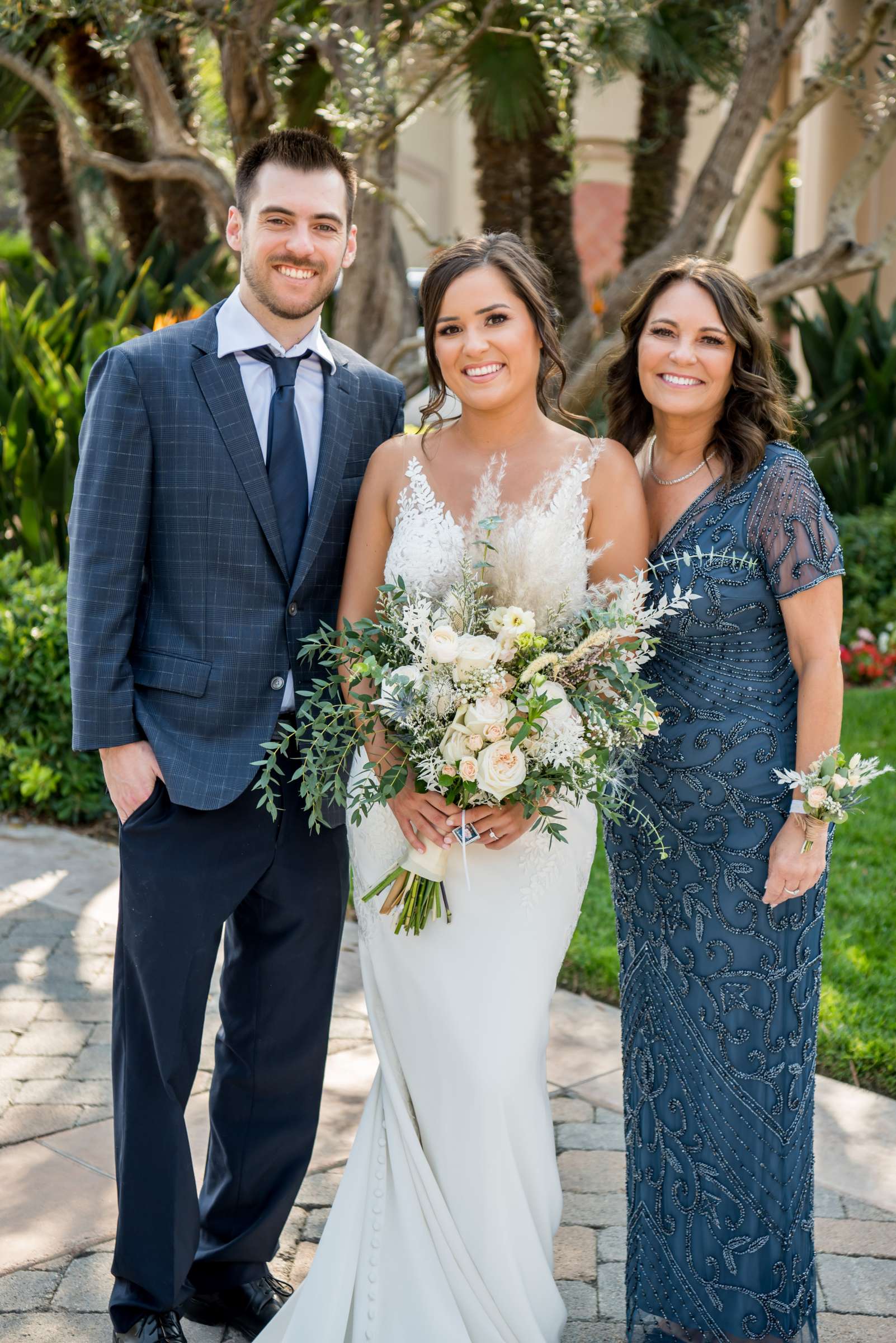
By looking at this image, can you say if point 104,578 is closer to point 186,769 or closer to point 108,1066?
point 186,769

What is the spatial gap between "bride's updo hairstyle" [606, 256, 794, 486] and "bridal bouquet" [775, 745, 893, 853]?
593 millimetres

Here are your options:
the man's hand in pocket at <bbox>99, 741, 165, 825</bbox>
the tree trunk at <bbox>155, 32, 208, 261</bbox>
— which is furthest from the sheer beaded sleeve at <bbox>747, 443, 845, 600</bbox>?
the tree trunk at <bbox>155, 32, 208, 261</bbox>

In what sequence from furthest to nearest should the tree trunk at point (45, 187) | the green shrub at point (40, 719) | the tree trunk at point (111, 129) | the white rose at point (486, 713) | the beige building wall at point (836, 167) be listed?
the tree trunk at point (45, 187) < the beige building wall at point (836, 167) < the tree trunk at point (111, 129) < the green shrub at point (40, 719) < the white rose at point (486, 713)

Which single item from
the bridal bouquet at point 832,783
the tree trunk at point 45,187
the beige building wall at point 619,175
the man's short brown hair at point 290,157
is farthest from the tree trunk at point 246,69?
the beige building wall at point 619,175

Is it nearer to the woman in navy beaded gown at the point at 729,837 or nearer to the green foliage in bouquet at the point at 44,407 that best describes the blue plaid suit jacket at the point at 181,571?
the woman in navy beaded gown at the point at 729,837

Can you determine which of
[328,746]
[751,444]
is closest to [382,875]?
[328,746]

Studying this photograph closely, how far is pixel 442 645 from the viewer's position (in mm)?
2449

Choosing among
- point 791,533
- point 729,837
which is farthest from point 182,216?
point 729,837

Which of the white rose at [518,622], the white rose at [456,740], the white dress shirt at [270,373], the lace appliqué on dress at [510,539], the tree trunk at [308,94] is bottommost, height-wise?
the white rose at [456,740]

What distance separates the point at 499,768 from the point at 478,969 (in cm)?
50

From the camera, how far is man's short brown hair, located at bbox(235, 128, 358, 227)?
2.90 m

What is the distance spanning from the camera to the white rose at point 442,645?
8.02ft

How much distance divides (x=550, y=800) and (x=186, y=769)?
739 mm

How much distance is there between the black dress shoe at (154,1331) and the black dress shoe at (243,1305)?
4.0 inches
